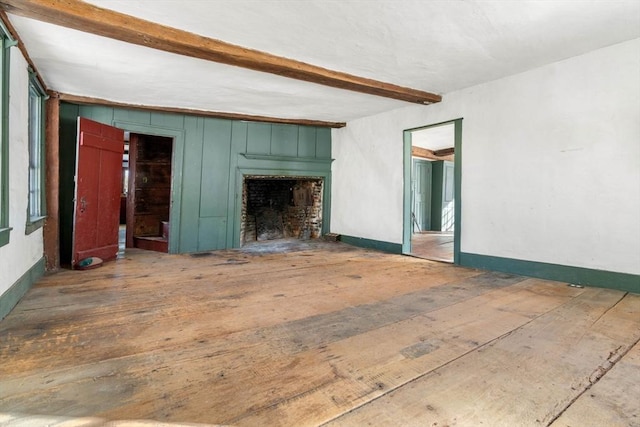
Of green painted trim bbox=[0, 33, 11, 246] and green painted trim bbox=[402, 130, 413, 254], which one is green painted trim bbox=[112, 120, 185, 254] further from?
green painted trim bbox=[402, 130, 413, 254]

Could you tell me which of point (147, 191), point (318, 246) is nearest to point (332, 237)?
point (318, 246)

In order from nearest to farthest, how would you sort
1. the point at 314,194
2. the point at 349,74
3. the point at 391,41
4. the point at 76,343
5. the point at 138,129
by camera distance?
the point at 76,343 → the point at 391,41 → the point at 349,74 → the point at 138,129 → the point at 314,194

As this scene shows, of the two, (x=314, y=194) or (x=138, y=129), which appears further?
(x=314, y=194)

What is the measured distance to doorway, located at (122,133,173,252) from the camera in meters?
5.62

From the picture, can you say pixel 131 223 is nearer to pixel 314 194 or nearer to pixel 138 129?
pixel 138 129

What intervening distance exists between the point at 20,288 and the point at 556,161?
18.0ft

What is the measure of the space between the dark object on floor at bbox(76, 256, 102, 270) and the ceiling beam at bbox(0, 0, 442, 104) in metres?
2.69

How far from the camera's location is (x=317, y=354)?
189cm

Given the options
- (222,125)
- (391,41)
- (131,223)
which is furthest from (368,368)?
(131,223)

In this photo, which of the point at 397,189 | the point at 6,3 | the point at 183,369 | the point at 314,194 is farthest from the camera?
the point at 314,194

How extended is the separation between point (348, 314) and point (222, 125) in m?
4.29

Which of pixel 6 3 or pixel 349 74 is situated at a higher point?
pixel 349 74

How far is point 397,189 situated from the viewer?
5.49 meters

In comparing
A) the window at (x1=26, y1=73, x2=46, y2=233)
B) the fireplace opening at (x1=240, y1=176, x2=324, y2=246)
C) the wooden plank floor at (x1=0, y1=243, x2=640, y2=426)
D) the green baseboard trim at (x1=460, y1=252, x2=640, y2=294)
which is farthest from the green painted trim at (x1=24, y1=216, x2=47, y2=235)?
the green baseboard trim at (x1=460, y1=252, x2=640, y2=294)
